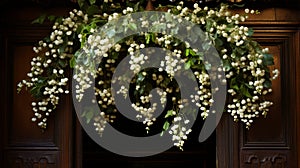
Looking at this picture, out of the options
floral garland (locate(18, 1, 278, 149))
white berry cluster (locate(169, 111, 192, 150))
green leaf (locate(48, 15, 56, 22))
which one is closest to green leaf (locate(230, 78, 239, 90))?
floral garland (locate(18, 1, 278, 149))

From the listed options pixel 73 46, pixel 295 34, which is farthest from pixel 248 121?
pixel 73 46

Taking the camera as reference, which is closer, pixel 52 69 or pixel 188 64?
pixel 188 64

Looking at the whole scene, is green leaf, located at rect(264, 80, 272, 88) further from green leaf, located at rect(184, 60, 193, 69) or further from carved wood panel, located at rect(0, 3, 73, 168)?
carved wood panel, located at rect(0, 3, 73, 168)

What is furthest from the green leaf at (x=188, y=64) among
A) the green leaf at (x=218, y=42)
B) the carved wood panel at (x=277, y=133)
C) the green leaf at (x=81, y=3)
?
the green leaf at (x=81, y=3)

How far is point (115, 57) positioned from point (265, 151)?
0.82m

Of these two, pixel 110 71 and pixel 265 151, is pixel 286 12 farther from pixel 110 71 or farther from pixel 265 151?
pixel 110 71

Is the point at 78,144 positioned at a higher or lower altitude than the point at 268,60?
lower

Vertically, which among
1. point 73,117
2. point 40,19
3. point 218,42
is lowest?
point 73,117

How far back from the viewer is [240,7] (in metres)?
2.66

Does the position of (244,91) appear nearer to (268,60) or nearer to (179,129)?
(268,60)

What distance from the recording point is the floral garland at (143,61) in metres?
2.45

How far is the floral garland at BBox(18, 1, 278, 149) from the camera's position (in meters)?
2.45

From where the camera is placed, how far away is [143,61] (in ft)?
7.95

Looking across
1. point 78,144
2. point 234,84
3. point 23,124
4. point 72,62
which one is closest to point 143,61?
point 72,62
